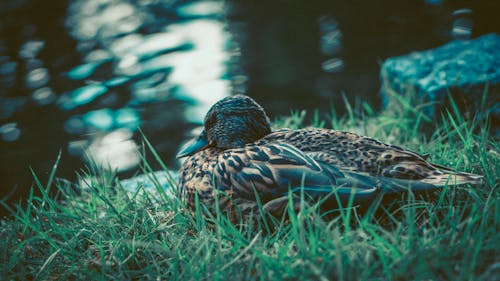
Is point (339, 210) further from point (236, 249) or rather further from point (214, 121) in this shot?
point (214, 121)

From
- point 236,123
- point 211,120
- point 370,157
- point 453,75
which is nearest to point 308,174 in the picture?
point 370,157

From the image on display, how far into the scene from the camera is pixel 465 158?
10.7 feet

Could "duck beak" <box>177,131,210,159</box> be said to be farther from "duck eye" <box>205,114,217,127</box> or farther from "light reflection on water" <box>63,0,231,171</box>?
"light reflection on water" <box>63,0,231,171</box>

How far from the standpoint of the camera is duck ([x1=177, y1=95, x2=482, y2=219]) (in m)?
2.52

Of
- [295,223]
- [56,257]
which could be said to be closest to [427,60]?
A: [295,223]

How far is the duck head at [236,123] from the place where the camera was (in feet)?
10.8

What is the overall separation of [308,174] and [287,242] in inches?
13.8

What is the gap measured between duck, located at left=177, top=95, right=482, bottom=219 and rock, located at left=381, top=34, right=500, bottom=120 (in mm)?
1538

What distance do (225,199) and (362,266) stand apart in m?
0.91

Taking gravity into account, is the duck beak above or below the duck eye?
below

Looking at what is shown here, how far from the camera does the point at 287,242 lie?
2486 mm

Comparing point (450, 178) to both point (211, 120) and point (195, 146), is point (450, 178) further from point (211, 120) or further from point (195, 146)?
point (195, 146)

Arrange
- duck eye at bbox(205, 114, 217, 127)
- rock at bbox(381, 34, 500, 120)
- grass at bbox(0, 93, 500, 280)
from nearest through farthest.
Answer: grass at bbox(0, 93, 500, 280)
duck eye at bbox(205, 114, 217, 127)
rock at bbox(381, 34, 500, 120)

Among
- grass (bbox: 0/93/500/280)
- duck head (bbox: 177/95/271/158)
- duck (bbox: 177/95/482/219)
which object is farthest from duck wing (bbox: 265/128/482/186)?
duck head (bbox: 177/95/271/158)
